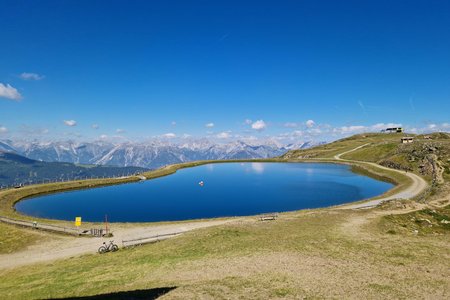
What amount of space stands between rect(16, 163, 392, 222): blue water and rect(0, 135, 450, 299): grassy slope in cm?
3470

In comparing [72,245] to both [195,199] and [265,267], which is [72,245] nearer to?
[265,267]

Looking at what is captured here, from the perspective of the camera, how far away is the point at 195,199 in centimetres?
11106

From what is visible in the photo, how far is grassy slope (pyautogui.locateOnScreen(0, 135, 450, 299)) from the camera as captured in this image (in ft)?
104

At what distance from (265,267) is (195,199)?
2936 inches

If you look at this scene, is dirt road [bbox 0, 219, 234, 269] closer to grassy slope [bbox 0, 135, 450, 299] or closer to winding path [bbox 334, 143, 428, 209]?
grassy slope [bbox 0, 135, 450, 299]

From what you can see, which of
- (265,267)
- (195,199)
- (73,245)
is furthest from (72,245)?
(195,199)

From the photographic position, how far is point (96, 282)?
36.9 metres

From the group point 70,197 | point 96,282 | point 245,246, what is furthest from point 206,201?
point 96,282

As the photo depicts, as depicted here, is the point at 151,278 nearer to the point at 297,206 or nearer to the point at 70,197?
the point at 297,206

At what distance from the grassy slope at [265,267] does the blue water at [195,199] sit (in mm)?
34697

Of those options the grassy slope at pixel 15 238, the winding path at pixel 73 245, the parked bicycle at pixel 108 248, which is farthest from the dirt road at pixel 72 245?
the grassy slope at pixel 15 238

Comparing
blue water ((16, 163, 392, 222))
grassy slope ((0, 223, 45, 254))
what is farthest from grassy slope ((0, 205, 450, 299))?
blue water ((16, 163, 392, 222))

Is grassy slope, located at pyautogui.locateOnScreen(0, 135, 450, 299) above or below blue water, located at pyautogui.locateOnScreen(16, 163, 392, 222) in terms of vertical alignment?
above

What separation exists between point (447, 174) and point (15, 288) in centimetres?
13535
